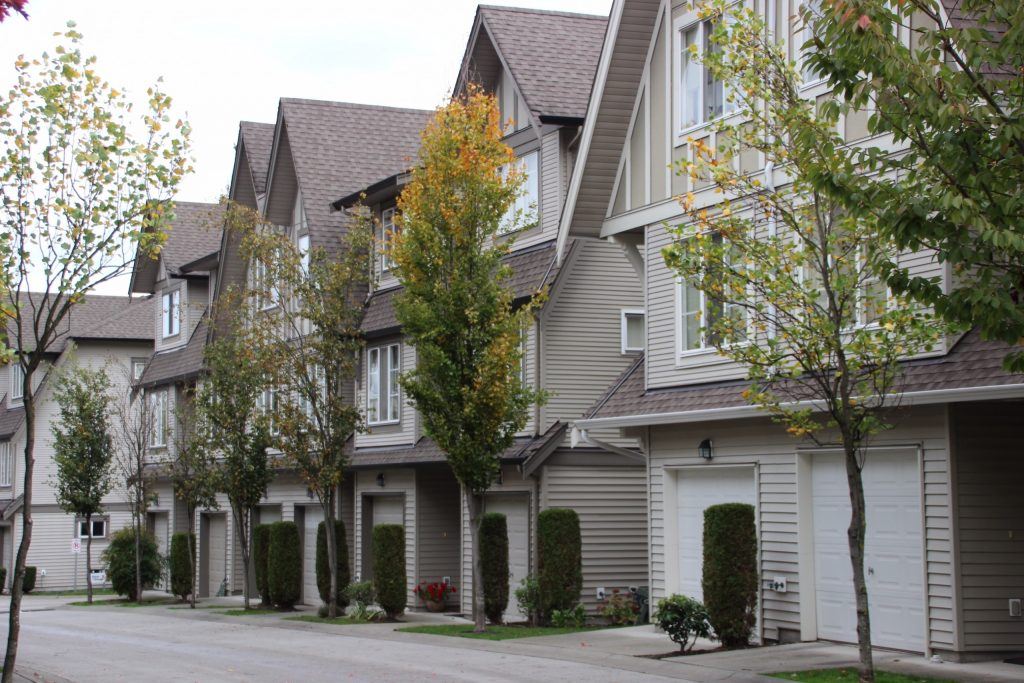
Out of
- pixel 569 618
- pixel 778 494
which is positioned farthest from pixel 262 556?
pixel 778 494

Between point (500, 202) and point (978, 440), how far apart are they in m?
9.67

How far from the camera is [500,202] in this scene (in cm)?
2267

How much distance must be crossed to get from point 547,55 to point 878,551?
13.3 metres

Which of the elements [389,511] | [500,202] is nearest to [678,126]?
[500,202]

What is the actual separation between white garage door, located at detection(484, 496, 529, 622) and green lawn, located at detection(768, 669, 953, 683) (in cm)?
1078

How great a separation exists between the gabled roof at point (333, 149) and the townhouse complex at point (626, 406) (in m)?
0.07

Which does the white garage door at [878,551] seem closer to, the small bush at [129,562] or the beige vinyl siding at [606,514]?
the beige vinyl siding at [606,514]

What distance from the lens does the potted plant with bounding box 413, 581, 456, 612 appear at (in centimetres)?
2858

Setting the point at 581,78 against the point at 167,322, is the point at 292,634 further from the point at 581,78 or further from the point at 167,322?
the point at 167,322

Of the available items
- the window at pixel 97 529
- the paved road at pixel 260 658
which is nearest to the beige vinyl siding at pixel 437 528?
the paved road at pixel 260 658

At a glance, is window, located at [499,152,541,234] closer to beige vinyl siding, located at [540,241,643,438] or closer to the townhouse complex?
the townhouse complex

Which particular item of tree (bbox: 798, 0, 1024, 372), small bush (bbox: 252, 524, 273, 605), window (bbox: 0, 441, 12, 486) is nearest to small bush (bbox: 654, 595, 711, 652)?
tree (bbox: 798, 0, 1024, 372)

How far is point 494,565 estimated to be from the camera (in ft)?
79.8

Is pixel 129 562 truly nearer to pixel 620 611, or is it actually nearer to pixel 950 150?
pixel 620 611
